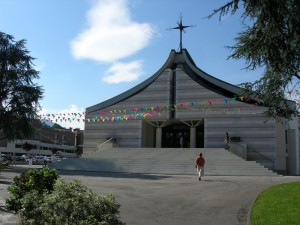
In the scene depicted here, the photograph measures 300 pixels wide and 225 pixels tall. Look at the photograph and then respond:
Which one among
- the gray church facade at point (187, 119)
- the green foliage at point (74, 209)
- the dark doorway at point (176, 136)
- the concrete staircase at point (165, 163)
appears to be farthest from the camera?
the dark doorway at point (176, 136)

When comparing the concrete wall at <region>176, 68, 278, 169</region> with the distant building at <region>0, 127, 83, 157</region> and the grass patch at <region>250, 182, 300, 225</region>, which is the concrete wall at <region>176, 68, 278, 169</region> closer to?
the grass patch at <region>250, 182, 300, 225</region>

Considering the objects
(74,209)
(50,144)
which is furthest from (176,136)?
(50,144)

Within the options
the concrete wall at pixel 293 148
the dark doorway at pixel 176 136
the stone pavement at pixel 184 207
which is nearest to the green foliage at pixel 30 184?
the stone pavement at pixel 184 207

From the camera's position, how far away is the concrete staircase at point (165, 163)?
26016 millimetres

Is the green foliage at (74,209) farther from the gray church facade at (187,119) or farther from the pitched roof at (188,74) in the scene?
the pitched roof at (188,74)

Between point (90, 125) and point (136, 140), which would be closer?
point (136, 140)

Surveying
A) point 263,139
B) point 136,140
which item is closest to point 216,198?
point 263,139

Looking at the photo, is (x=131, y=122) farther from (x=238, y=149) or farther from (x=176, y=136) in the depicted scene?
(x=238, y=149)

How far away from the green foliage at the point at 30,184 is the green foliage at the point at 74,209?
3184mm

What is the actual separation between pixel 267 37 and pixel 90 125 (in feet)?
123

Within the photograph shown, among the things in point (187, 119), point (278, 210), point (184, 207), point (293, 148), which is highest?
point (187, 119)

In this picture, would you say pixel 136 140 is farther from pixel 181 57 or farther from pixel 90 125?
pixel 181 57

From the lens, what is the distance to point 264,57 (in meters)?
9.32

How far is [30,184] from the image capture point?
28.0 ft
